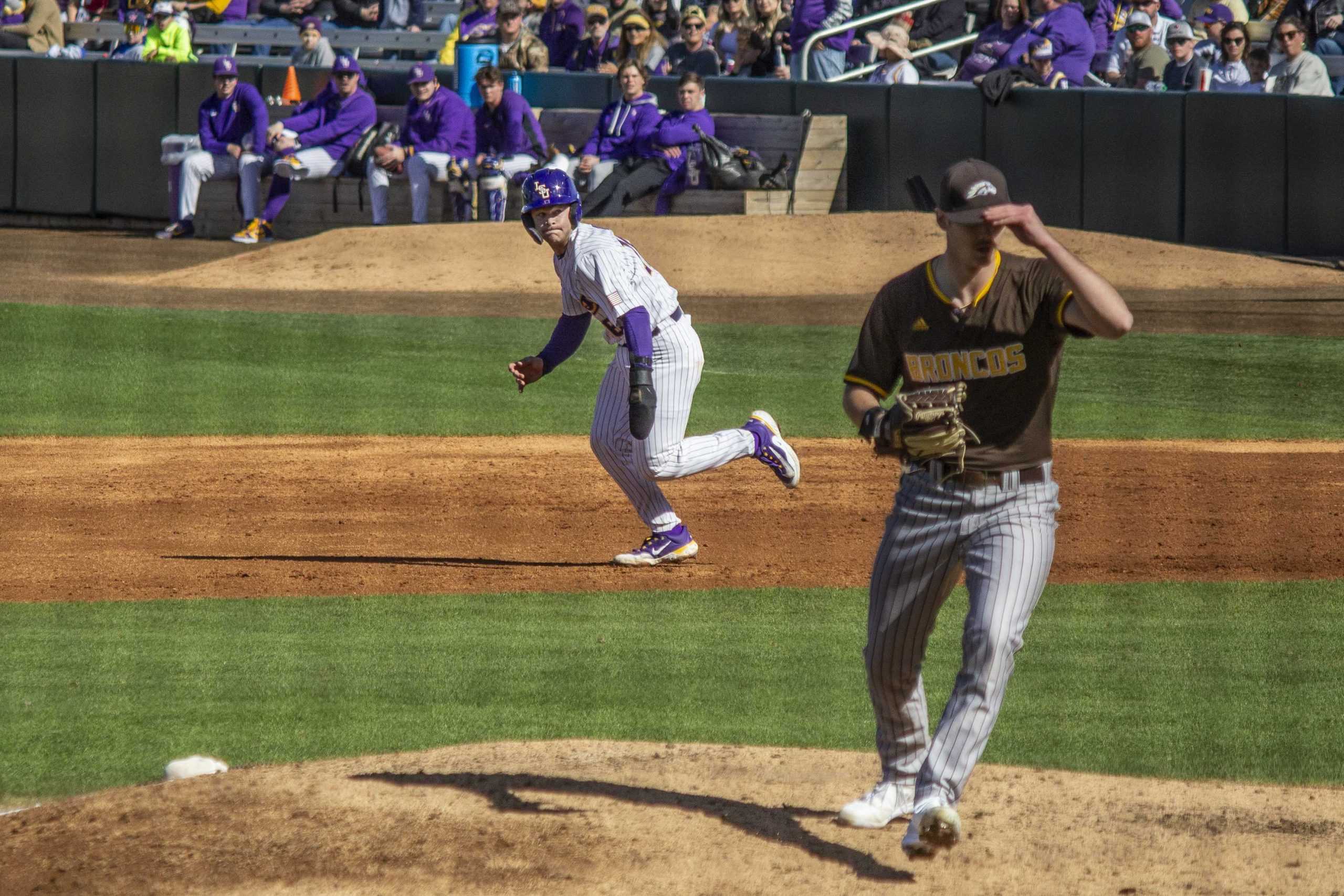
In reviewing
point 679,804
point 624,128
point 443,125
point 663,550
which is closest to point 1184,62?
point 624,128

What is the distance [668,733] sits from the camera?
5.65 m

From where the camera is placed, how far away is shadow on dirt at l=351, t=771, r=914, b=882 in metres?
4.20

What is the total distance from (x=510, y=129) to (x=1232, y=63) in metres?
6.96

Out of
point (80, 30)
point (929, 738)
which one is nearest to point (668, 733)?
point (929, 738)

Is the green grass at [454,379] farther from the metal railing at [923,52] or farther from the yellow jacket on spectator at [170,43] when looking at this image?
the yellow jacket on spectator at [170,43]

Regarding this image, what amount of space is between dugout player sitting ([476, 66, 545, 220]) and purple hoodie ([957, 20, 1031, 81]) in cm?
443

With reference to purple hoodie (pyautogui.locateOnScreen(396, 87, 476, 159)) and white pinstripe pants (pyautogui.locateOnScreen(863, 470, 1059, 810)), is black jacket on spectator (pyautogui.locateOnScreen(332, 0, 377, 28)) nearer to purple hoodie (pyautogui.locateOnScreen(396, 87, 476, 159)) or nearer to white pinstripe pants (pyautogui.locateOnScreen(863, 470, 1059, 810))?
purple hoodie (pyautogui.locateOnScreen(396, 87, 476, 159))

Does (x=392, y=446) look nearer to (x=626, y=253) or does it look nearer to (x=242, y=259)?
(x=626, y=253)

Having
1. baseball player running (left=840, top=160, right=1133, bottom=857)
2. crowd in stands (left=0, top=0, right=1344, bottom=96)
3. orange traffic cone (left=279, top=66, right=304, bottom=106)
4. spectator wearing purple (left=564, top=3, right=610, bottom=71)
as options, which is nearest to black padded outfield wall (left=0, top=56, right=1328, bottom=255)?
orange traffic cone (left=279, top=66, right=304, bottom=106)

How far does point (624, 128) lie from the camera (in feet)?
58.2

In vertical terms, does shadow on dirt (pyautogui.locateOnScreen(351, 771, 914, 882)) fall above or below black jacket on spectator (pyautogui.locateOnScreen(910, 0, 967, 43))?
below

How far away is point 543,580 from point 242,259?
435 inches

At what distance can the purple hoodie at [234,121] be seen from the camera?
19.6 meters

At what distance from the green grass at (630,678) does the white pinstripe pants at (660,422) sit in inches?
21.7
